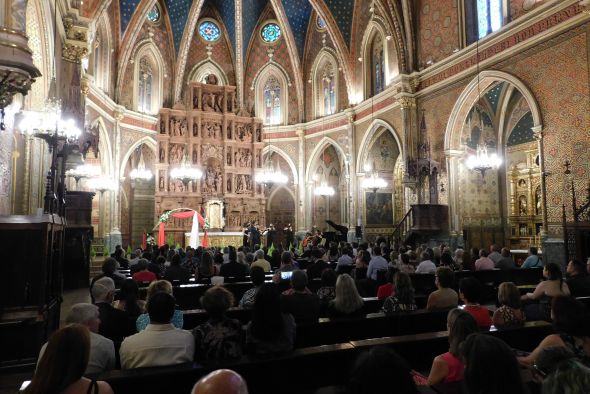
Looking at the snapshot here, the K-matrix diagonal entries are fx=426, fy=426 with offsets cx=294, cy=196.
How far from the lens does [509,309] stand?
4047 mm

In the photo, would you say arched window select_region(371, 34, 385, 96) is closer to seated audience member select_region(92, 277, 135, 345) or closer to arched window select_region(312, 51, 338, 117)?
arched window select_region(312, 51, 338, 117)

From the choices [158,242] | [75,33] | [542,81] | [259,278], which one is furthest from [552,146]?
[158,242]

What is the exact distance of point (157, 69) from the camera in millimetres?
22641

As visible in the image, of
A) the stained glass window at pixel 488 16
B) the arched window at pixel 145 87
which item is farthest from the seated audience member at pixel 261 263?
the arched window at pixel 145 87

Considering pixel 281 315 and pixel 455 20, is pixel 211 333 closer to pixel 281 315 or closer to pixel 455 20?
pixel 281 315

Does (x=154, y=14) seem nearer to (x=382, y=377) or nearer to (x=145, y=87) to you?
(x=145, y=87)

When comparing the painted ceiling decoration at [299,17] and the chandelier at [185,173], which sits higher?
the painted ceiling decoration at [299,17]

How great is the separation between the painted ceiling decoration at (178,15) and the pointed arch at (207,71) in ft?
5.35

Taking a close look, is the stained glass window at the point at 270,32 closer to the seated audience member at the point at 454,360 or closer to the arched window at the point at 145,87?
the arched window at the point at 145,87

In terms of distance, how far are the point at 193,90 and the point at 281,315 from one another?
20184mm

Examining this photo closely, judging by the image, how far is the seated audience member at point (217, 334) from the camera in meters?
3.23

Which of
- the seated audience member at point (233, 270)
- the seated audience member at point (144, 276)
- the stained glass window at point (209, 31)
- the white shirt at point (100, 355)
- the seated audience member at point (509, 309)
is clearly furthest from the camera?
the stained glass window at point (209, 31)

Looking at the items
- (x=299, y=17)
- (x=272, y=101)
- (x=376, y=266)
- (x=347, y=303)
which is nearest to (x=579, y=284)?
(x=376, y=266)

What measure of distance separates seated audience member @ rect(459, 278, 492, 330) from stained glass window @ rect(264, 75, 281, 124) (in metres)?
21.4
